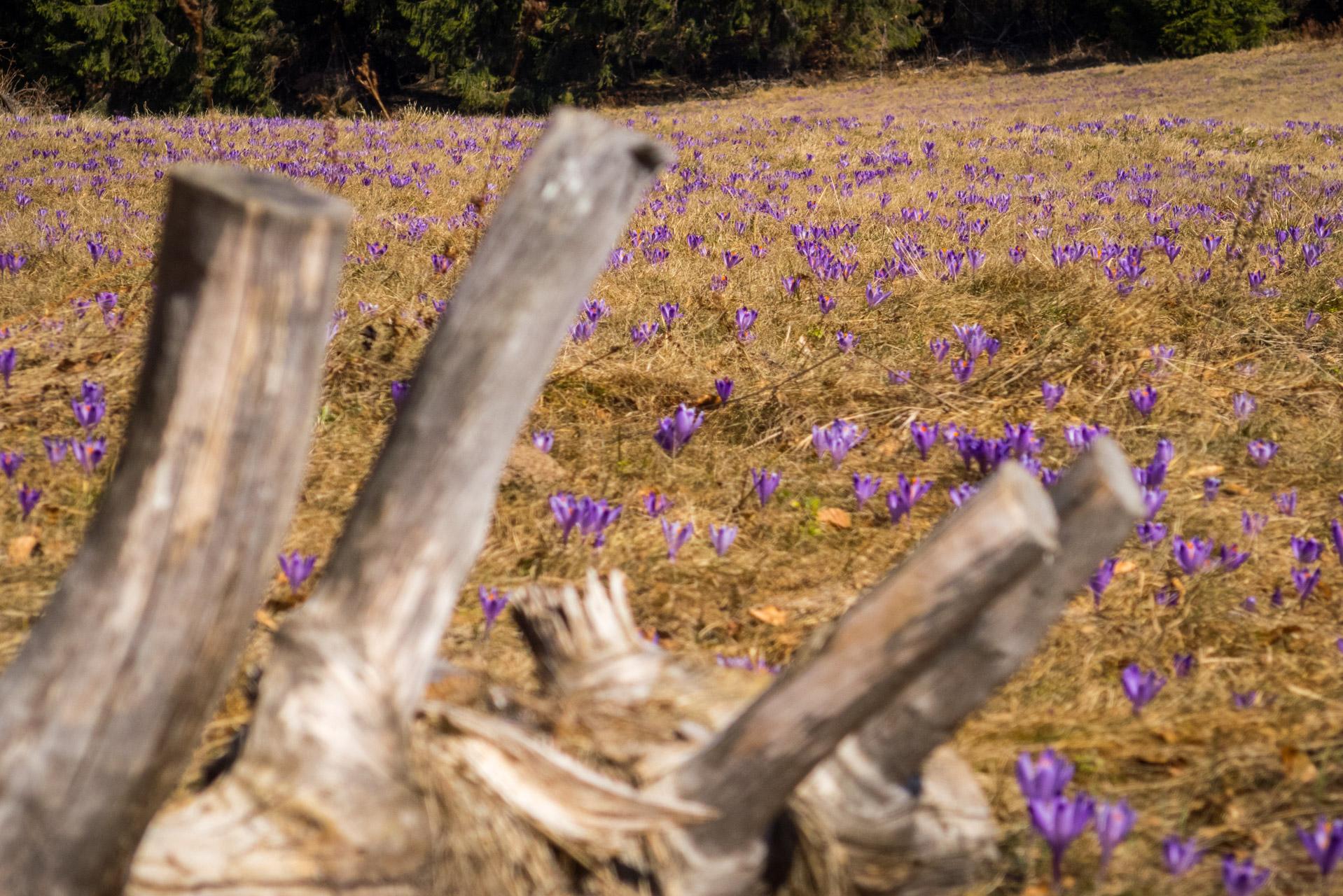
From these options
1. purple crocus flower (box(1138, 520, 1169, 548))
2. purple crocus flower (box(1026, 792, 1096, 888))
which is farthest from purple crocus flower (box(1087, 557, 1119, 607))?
purple crocus flower (box(1026, 792, 1096, 888))

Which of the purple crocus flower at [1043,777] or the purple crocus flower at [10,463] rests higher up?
the purple crocus flower at [1043,777]

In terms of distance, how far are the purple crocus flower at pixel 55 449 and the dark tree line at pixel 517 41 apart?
2148 cm

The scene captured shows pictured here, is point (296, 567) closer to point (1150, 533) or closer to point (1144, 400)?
point (1150, 533)

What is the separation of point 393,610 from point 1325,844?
1.54 meters

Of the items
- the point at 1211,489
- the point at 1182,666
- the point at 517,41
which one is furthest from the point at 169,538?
the point at 517,41

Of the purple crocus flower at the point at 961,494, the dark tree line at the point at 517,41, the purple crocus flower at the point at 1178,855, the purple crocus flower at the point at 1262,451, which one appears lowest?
the purple crocus flower at the point at 1178,855

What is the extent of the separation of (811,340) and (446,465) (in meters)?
3.70

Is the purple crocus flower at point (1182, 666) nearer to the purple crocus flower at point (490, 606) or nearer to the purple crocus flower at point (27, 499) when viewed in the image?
the purple crocus flower at point (490, 606)

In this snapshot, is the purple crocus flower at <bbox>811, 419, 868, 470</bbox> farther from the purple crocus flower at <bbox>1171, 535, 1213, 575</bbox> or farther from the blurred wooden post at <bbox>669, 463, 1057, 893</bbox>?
the blurred wooden post at <bbox>669, 463, 1057, 893</bbox>

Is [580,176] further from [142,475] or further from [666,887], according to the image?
[666,887]

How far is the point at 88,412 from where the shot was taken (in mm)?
3045

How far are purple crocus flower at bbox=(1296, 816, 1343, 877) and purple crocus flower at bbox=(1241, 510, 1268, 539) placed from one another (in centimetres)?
143

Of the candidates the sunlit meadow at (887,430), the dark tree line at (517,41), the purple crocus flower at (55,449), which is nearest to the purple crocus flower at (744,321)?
the sunlit meadow at (887,430)

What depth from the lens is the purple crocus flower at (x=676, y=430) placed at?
3.35m
